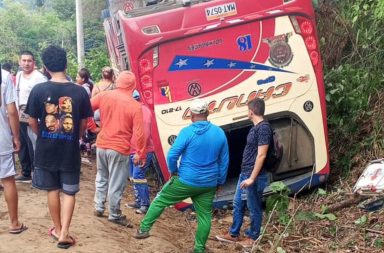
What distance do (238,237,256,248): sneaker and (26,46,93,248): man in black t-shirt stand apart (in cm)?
191

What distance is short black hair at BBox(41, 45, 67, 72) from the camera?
461 cm

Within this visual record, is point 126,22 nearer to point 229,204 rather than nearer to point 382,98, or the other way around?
point 229,204

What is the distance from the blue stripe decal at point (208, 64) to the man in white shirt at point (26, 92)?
5.37ft

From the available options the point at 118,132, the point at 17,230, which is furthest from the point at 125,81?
the point at 17,230

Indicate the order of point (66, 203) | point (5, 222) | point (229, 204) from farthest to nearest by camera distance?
point (229, 204) → point (5, 222) → point (66, 203)

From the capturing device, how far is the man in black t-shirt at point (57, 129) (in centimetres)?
460

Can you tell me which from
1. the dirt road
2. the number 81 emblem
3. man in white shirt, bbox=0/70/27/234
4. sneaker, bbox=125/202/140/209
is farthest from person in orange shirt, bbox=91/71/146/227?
the number 81 emblem

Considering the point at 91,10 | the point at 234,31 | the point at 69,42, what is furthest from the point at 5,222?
the point at 69,42

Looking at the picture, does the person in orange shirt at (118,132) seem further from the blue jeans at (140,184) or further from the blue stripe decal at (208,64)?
the blue stripe decal at (208,64)

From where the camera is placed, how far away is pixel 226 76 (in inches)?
269

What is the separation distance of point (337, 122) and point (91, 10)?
28240 mm

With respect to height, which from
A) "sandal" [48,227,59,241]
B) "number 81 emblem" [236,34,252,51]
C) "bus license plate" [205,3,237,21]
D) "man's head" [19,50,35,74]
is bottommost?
"sandal" [48,227,59,241]

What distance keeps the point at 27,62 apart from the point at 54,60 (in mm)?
2178

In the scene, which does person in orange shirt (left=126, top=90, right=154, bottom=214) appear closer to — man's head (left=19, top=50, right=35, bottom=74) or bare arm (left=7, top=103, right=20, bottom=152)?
man's head (left=19, top=50, right=35, bottom=74)
